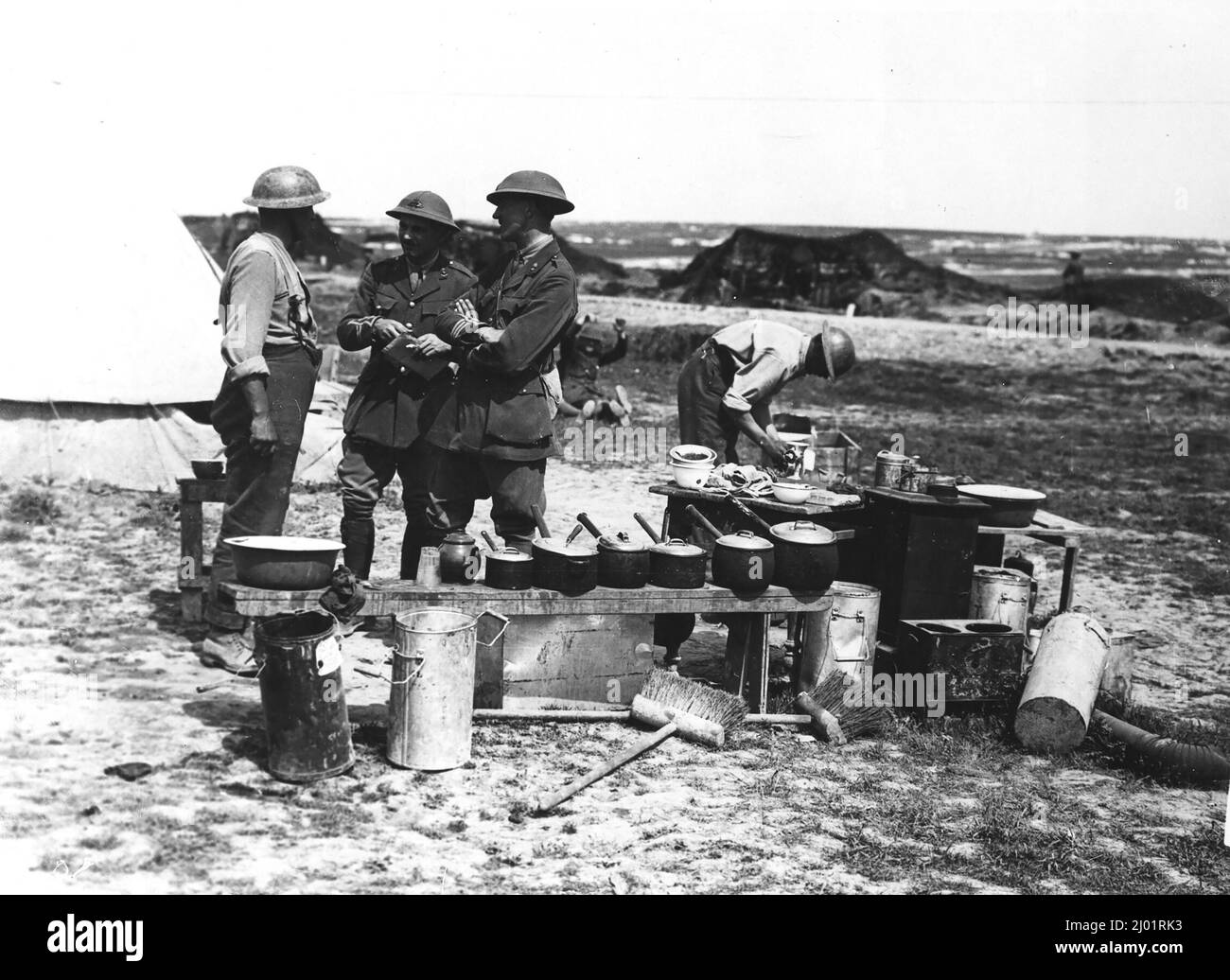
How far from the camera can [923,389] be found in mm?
18750

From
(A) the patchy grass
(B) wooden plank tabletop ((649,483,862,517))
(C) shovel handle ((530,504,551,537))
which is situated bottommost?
(A) the patchy grass

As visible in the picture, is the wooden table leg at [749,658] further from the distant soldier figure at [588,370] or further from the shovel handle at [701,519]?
the distant soldier figure at [588,370]

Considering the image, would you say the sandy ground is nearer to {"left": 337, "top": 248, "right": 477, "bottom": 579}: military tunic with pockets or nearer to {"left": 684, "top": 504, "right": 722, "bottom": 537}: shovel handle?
{"left": 337, "top": 248, "right": 477, "bottom": 579}: military tunic with pockets

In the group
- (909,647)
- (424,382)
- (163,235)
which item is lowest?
(909,647)

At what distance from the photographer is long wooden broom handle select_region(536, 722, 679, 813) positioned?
4.43 meters

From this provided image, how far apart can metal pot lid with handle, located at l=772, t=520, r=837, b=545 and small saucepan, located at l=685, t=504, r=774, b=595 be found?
0.09 meters

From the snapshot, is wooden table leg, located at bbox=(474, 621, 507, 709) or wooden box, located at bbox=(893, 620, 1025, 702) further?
wooden box, located at bbox=(893, 620, 1025, 702)

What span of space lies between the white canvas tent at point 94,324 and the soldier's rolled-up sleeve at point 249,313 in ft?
14.6

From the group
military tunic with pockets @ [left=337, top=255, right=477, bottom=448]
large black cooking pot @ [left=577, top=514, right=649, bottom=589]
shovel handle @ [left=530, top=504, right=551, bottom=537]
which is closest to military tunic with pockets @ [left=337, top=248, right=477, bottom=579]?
military tunic with pockets @ [left=337, top=255, right=477, bottom=448]

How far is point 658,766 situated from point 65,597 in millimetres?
3649

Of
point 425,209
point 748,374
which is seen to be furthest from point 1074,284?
point 425,209

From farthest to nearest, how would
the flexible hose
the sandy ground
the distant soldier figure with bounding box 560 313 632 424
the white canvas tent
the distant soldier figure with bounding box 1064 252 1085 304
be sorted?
the distant soldier figure with bounding box 1064 252 1085 304
the distant soldier figure with bounding box 560 313 632 424
the white canvas tent
the flexible hose
the sandy ground
